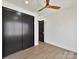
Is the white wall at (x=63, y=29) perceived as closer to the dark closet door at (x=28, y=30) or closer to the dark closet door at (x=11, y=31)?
the dark closet door at (x=28, y=30)

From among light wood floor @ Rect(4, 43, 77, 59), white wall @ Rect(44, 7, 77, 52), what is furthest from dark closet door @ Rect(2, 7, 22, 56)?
white wall @ Rect(44, 7, 77, 52)

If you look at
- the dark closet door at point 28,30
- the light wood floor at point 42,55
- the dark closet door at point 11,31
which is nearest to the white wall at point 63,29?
the light wood floor at point 42,55

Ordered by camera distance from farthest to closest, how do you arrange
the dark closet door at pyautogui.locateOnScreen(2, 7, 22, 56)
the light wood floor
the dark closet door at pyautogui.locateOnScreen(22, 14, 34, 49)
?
the dark closet door at pyautogui.locateOnScreen(22, 14, 34, 49)
the light wood floor
the dark closet door at pyautogui.locateOnScreen(2, 7, 22, 56)

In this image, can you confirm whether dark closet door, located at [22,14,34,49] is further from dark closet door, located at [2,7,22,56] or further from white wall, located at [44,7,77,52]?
white wall, located at [44,7,77,52]

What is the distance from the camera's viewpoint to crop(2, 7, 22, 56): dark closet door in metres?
3.79

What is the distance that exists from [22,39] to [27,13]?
1702 mm

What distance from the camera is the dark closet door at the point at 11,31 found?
3.79m

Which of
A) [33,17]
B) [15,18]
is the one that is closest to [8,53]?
[15,18]

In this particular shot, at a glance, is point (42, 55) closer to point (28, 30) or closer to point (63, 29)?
point (28, 30)

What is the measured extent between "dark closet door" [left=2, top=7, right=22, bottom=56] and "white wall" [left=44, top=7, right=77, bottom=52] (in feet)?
10.0

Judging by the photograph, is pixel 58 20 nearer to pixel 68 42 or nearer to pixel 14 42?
pixel 68 42

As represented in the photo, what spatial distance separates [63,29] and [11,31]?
11.9 feet

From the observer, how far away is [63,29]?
237 inches

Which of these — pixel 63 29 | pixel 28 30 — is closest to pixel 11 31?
pixel 28 30
